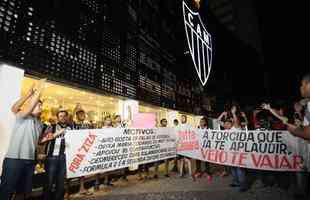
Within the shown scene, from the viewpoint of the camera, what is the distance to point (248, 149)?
6133mm

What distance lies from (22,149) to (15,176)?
399 millimetres

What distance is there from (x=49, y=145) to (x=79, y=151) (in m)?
0.64

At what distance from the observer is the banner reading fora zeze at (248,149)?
5477 millimetres

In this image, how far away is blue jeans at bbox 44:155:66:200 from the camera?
14.8 feet

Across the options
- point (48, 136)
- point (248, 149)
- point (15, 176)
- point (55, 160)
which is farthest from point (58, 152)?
point (248, 149)

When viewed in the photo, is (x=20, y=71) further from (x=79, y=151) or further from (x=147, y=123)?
(x=147, y=123)

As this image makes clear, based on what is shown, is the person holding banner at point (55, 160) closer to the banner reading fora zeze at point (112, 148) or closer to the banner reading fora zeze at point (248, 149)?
the banner reading fora zeze at point (112, 148)

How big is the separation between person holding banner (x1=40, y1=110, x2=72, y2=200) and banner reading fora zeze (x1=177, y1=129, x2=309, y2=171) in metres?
4.04

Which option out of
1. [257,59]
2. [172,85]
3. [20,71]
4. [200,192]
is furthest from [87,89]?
[257,59]

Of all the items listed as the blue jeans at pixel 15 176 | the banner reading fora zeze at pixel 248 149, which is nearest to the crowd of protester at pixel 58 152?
the blue jeans at pixel 15 176

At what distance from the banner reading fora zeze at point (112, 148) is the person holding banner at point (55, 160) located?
0.26 metres

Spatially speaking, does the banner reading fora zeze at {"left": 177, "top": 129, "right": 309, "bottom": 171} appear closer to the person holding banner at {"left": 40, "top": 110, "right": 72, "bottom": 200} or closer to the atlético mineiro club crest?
the person holding banner at {"left": 40, "top": 110, "right": 72, "bottom": 200}

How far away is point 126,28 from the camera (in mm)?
10227

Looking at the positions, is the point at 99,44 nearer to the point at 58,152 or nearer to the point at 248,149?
the point at 58,152
